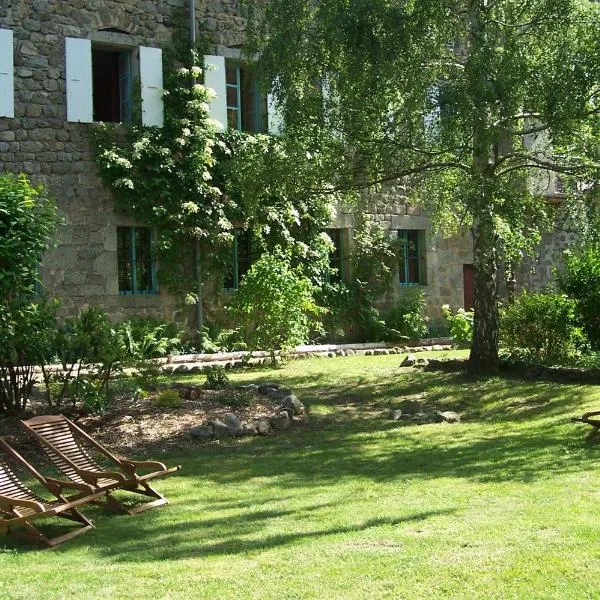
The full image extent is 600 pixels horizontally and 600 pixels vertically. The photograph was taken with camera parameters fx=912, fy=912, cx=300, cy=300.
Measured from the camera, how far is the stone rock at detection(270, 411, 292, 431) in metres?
10.4

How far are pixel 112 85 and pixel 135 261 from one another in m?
3.80

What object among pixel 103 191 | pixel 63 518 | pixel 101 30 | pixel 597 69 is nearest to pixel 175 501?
pixel 63 518

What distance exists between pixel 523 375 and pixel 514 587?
359 inches

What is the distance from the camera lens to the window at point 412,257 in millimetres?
21234

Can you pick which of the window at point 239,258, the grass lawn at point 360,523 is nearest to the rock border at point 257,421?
the grass lawn at point 360,523

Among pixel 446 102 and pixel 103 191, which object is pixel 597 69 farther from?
pixel 103 191

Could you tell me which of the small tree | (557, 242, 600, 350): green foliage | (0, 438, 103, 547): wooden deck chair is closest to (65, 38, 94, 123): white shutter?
the small tree

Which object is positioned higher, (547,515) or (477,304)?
(477,304)

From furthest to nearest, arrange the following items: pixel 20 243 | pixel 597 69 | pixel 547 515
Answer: pixel 597 69 → pixel 20 243 → pixel 547 515

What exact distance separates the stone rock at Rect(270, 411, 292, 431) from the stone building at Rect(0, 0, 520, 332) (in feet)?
22.7

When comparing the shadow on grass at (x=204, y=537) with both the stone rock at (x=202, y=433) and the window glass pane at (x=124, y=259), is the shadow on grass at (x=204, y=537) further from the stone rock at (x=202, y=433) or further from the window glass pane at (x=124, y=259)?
the window glass pane at (x=124, y=259)

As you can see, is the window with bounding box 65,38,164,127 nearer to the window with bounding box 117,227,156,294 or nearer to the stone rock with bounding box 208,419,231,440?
the window with bounding box 117,227,156,294

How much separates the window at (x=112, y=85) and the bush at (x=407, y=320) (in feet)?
23.0

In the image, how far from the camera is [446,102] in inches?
440
